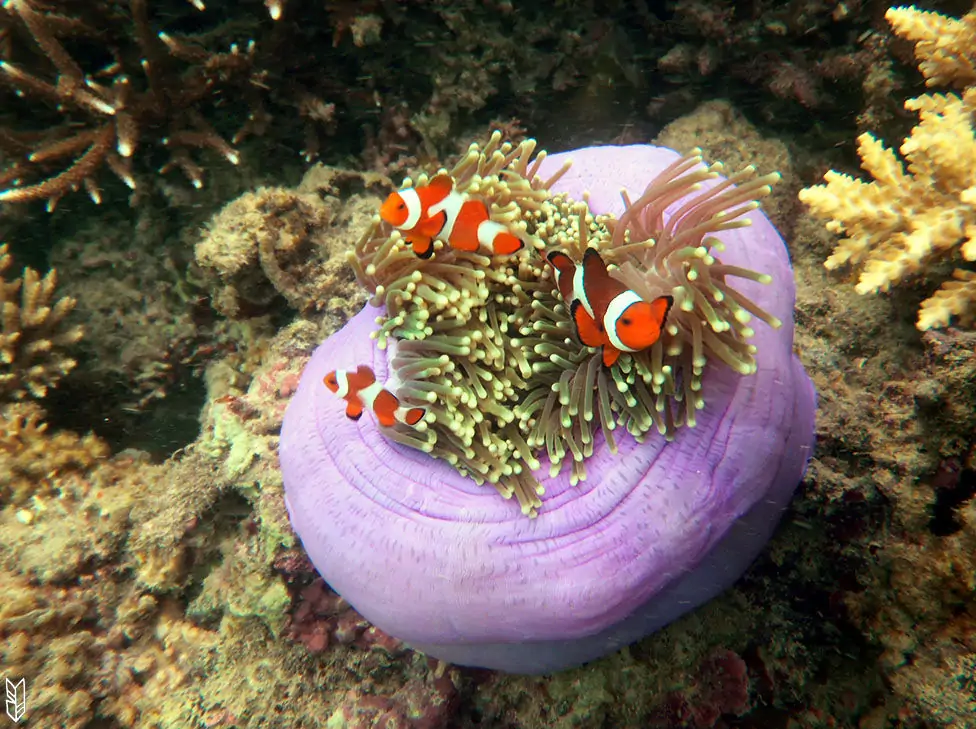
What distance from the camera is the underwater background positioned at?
4.89ft

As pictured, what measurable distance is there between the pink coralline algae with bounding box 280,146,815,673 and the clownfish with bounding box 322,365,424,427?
139 mm

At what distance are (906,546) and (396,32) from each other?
2.56 meters

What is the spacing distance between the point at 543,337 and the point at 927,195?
1083 millimetres

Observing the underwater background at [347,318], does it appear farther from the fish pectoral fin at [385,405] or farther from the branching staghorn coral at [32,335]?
the fish pectoral fin at [385,405]

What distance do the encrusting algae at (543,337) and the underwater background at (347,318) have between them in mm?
424

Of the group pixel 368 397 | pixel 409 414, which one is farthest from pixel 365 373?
pixel 409 414

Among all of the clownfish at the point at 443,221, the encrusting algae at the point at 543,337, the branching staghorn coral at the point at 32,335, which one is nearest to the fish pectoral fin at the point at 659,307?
the encrusting algae at the point at 543,337

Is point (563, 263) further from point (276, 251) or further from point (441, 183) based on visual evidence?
point (276, 251)

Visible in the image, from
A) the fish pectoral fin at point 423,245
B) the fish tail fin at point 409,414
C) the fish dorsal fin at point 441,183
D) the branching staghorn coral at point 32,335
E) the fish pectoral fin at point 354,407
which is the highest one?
the fish dorsal fin at point 441,183

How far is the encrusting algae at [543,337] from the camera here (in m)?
1.44

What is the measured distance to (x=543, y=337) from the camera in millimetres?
1561

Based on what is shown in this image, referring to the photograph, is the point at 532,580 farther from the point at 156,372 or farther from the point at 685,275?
the point at 156,372

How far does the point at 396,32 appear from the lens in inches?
96.0

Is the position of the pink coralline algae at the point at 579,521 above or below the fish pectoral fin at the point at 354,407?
below
